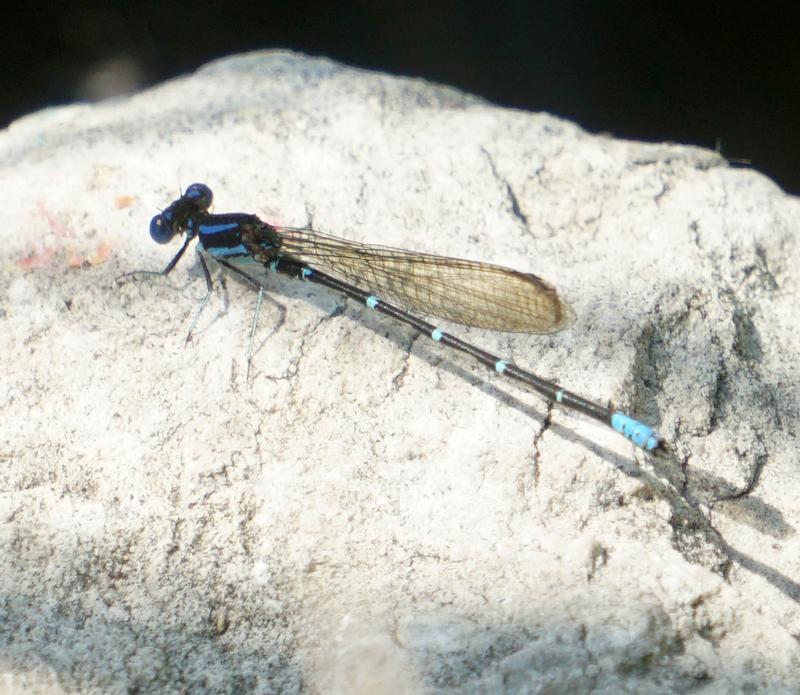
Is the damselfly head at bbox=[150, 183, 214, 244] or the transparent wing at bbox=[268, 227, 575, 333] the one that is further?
the damselfly head at bbox=[150, 183, 214, 244]

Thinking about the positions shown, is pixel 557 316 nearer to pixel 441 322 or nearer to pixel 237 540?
pixel 441 322

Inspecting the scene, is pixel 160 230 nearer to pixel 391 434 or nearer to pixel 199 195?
pixel 199 195

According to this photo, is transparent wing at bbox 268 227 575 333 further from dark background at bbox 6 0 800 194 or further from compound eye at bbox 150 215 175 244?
dark background at bbox 6 0 800 194

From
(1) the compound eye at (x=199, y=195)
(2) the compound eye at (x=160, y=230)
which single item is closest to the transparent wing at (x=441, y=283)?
(1) the compound eye at (x=199, y=195)

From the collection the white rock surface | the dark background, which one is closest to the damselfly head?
the white rock surface

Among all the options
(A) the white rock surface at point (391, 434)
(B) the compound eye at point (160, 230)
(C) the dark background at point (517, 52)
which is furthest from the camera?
Result: (C) the dark background at point (517, 52)

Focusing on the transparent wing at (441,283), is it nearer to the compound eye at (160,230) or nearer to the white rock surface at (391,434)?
the white rock surface at (391,434)

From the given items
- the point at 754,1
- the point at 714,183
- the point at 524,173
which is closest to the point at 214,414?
the point at 524,173

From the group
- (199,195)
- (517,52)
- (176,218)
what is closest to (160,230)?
(176,218)
